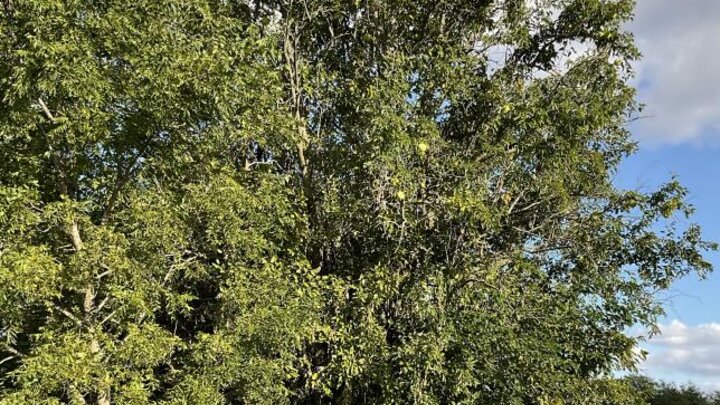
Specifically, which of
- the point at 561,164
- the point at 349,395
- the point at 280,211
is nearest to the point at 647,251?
the point at 561,164

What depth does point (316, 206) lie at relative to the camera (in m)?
7.70

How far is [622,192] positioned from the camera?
7980 millimetres

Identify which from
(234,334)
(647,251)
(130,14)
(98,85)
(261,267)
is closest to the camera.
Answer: (98,85)

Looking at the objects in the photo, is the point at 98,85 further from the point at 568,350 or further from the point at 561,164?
the point at 568,350

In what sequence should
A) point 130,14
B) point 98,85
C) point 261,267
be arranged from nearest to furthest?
point 98,85 → point 130,14 → point 261,267

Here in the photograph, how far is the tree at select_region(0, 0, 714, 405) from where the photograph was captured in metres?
5.20

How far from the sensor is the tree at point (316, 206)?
5.20 meters

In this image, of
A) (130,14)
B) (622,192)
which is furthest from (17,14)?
(622,192)

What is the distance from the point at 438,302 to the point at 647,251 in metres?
2.80

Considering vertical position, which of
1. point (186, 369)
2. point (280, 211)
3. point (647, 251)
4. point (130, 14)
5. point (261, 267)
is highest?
point (647, 251)

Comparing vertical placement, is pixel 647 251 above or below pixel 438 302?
above

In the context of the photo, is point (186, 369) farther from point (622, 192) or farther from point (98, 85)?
point (622, 192)

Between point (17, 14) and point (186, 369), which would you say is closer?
point (17, 14)

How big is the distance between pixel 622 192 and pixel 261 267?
4.43 meters
